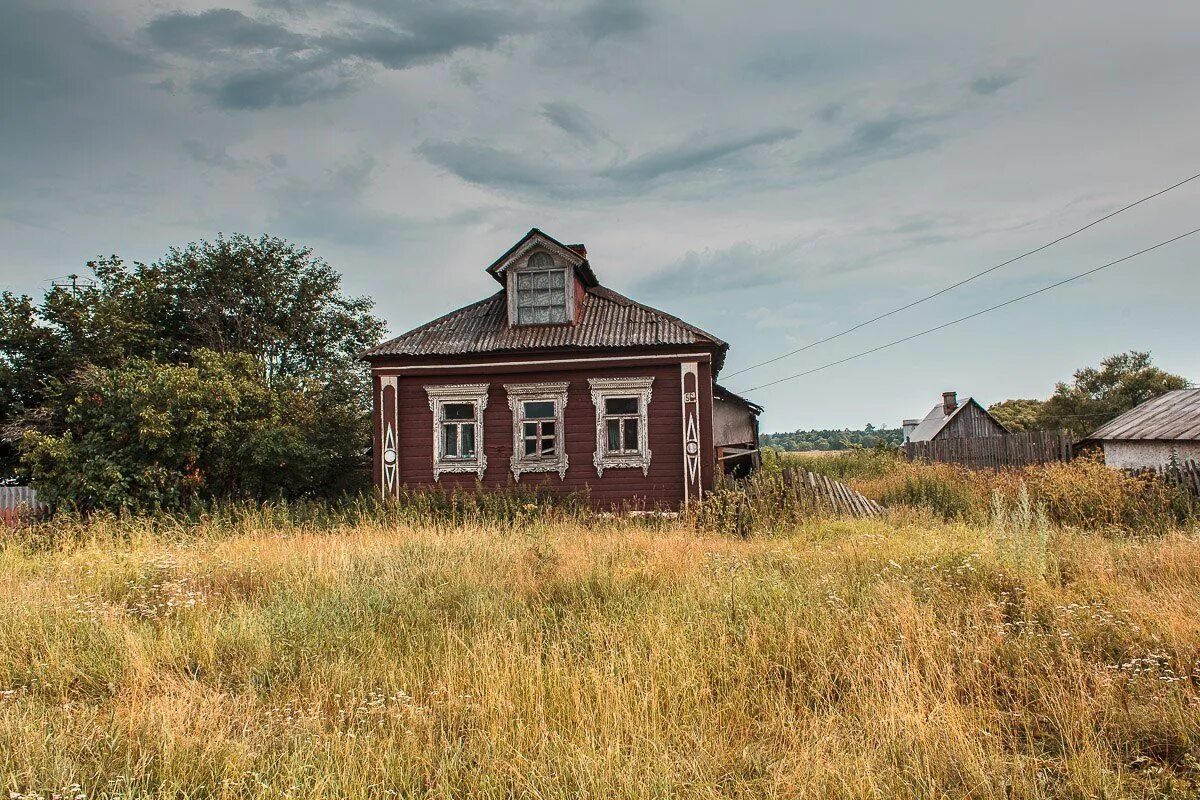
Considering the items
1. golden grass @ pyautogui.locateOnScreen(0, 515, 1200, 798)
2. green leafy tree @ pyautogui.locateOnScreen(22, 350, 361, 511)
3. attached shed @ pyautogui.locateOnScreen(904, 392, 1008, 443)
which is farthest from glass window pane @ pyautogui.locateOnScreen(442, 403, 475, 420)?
attached shed @ pyautogui.locateOnScreen(904, 392, 1008, 443)

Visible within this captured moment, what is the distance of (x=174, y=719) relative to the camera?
4.04 meters

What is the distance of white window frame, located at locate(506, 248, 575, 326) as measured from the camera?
16.3 metres

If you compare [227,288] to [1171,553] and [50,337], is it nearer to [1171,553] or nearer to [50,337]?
[50,337]

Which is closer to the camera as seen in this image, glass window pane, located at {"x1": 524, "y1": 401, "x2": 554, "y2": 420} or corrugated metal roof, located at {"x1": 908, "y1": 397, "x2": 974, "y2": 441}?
glass window pane, located at {"x1": 524, "y1": 401, "x2": 554, "y2": 420}

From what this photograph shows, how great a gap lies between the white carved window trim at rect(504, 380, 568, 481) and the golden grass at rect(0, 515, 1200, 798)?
7.84m

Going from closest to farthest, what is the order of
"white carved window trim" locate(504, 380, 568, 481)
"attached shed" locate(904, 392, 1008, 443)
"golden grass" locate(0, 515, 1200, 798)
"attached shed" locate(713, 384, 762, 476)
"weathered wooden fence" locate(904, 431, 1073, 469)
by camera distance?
1. "golden grass" locate(0, 515, 1200, 798)
2. "white carved window trim" locate(504, 380, 568, 481)
3. "weathered wooden fence" locate(904, 431, 1073, 469)
4. "attached shed" locate(713, 384, 762, 476)
5. "attached shed" locate(904, 392, 1008, 443)

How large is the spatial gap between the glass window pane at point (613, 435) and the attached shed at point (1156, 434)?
44.4ft

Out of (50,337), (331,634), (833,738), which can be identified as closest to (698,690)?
(833,738)

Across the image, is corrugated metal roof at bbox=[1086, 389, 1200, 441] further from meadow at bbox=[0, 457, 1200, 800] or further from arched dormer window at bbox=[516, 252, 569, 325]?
arched dormer window at bbox=[516, 252, 569, 325]

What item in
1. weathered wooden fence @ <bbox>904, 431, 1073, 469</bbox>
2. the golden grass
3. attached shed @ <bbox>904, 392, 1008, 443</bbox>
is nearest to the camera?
the golden grass

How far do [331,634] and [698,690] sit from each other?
120 inches

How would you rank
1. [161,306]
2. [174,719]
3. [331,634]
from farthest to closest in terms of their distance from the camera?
[161,306], [331,634], [174,719]

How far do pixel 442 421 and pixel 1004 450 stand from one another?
1832cm

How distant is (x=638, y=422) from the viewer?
51.3 ft
